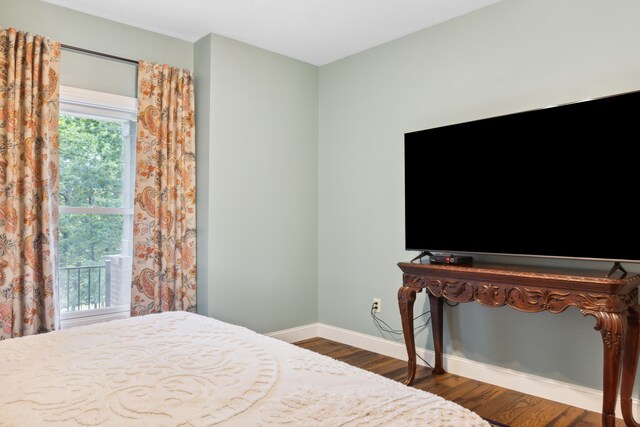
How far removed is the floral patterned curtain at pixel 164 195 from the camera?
3209 millimetres

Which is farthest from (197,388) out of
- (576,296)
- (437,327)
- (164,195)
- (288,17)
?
(288,17)

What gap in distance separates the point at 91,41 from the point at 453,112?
102 inches

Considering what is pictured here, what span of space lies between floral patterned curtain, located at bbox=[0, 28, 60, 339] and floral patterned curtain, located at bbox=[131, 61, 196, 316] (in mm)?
546

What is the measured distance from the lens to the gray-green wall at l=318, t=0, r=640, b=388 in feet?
8.35

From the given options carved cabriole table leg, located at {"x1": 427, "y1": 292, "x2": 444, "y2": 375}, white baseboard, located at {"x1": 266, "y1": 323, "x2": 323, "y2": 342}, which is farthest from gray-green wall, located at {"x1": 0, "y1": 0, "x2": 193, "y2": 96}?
carved cabriole table leg, located at {"x1": 427, "y1": 292, "x2": 444, "y2": 375}

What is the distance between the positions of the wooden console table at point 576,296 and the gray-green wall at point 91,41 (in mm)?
2483

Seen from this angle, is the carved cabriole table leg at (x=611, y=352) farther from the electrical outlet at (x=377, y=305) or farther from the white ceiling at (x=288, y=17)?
the white ceiling at (x=288, y=17)

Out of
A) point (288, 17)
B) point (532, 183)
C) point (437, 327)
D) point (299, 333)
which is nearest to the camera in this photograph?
point (532, 183)

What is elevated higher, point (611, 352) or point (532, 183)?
point (532, 183)

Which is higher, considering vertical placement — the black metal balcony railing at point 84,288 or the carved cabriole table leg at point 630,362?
the black metal balcony railing at point 84,288

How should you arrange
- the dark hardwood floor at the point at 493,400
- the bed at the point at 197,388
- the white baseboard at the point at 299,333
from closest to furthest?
the bed at the point at 197,388 → the dark hardwood floor at the point at 493,400 → the white baseboard at the point at 299,333

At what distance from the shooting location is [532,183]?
2506 mm

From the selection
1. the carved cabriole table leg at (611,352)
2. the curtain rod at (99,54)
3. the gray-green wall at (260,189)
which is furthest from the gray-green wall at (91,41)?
the carved cabriole table leg at (611,352)

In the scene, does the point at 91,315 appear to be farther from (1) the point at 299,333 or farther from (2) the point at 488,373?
(2) the point at 488,373
